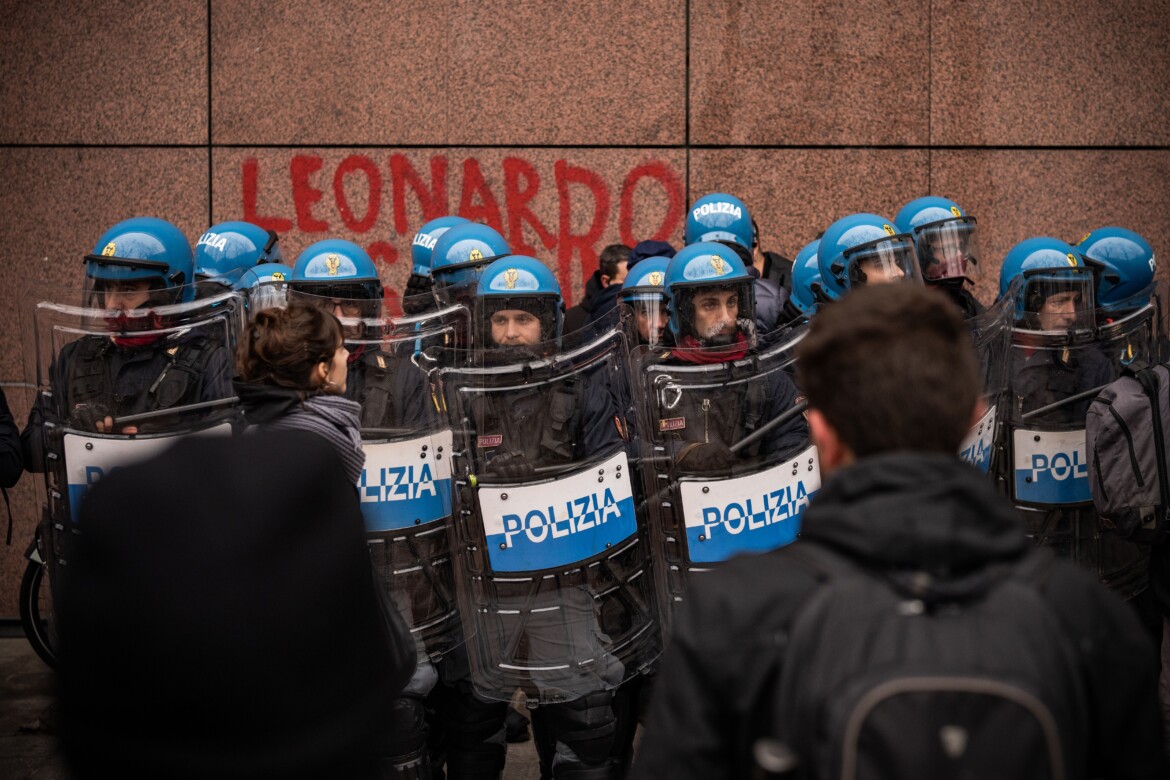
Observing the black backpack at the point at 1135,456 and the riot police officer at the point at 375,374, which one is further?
the riot police officer at the point at 375,374

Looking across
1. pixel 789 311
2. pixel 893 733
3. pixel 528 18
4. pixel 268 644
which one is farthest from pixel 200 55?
pixel 893 733

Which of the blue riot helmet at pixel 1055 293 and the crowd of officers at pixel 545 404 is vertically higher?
the blue riot helmet at pixel 1055 293

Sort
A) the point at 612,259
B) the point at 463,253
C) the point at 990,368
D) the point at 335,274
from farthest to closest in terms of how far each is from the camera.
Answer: the point at 612,259
the point at 463,253
the point at 335,274
the point at 990,368

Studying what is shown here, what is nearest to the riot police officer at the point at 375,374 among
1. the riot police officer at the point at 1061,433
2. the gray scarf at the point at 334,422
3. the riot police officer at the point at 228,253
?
the gray scarf at the point at 334,422

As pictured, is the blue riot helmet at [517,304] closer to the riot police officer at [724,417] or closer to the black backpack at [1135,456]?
the riot police officer at [724,417]

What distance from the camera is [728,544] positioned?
3.92 metres

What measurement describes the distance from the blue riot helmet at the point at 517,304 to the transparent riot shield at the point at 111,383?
3.00 feet

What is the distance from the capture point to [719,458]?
4.03 m

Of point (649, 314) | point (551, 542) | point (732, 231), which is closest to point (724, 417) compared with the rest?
point (551, 542)

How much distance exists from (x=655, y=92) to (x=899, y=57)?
5.16ft

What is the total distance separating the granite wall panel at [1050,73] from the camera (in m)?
7.76

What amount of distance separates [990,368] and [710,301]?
41.9 inches

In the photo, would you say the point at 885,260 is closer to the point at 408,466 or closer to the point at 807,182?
the point at 408,466

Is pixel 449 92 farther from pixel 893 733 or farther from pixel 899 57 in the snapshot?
pixel 893 733
